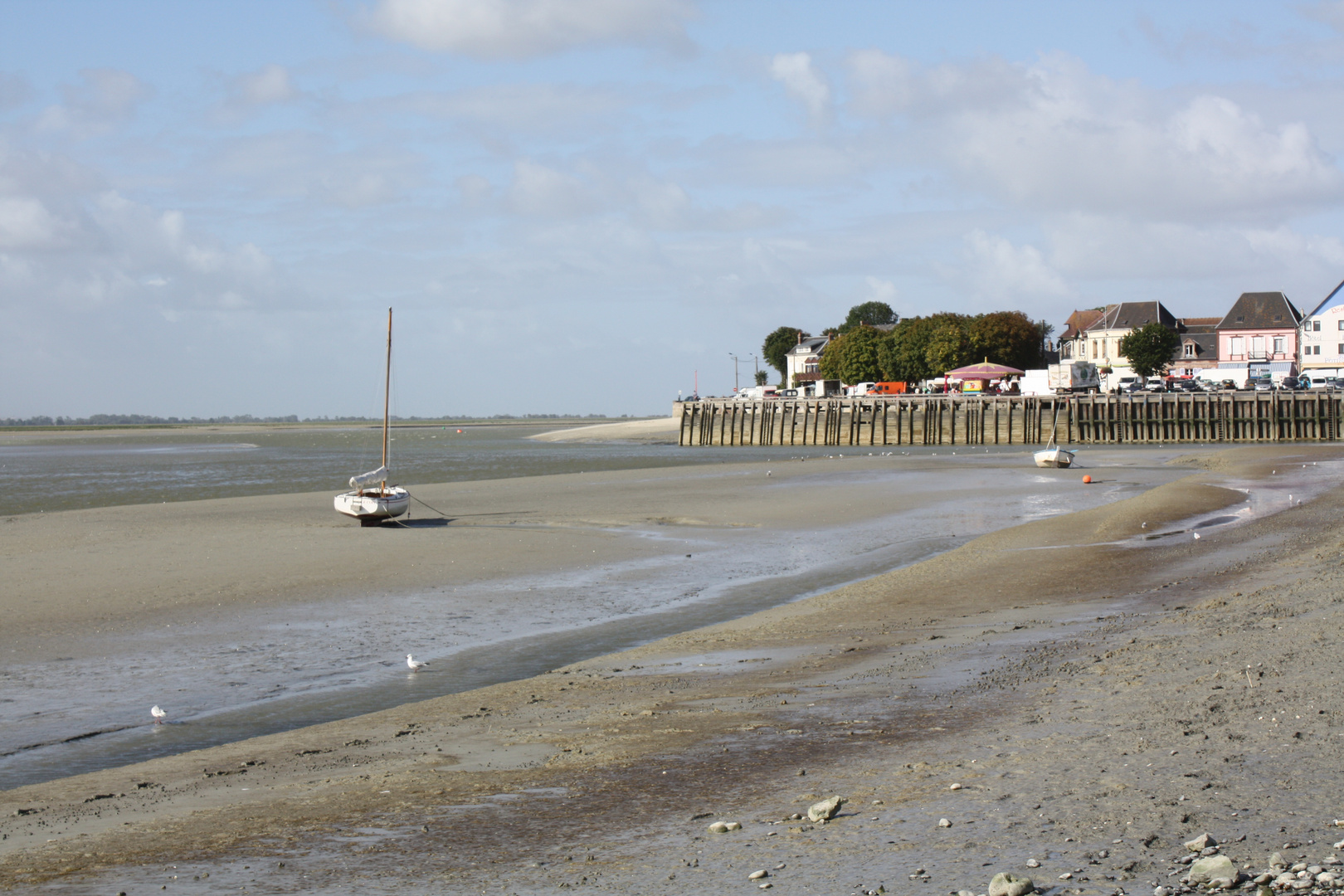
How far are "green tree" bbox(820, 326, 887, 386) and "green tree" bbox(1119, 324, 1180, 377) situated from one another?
104 ft

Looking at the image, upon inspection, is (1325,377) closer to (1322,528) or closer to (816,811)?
(1322,528)

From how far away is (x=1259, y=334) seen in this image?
10994cm

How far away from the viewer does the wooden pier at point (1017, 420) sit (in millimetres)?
77438

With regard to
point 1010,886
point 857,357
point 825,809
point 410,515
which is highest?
point 857,357

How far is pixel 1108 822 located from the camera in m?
6.54

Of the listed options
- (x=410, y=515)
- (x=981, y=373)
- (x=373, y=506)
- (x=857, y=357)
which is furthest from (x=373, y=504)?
(x=857, y=357)

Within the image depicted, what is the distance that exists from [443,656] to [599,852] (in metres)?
8.64

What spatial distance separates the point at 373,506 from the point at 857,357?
11456 cm

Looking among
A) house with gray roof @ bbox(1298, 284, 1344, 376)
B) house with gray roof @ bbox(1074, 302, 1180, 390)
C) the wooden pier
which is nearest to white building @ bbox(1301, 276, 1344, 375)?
house with gray roof @ bbox(1298, 284, 1344, 376)

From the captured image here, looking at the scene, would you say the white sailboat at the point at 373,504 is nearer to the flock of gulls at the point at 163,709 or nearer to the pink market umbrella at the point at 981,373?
the flock of gulls at the point at 163,709

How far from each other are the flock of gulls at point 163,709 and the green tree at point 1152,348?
Result: 11235 centimetres

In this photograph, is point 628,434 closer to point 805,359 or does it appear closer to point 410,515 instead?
point 805,359

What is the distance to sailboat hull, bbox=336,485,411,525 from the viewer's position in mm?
30797

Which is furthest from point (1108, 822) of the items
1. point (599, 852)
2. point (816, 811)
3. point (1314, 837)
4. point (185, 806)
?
point (185, 806)
